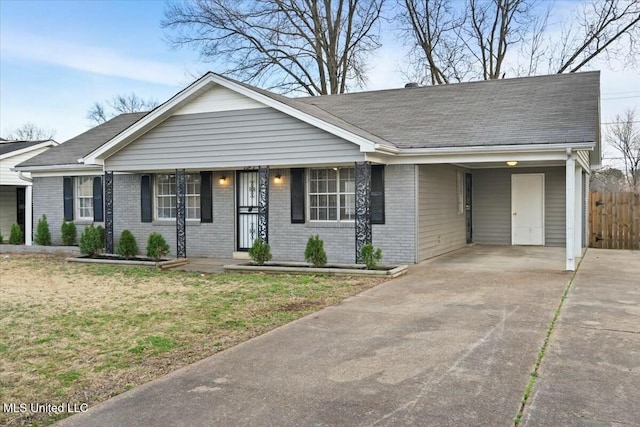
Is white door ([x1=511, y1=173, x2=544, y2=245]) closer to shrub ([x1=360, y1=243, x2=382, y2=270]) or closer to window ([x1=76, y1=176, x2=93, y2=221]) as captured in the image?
shrub ([x1=360, y1=243, x2=382, y2=270])

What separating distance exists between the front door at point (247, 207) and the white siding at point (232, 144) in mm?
988

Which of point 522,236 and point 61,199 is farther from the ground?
point 61,199

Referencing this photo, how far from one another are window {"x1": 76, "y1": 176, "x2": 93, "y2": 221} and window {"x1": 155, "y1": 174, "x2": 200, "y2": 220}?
8.37 ft

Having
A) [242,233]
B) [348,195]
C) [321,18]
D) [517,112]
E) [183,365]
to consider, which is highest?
[321,18]

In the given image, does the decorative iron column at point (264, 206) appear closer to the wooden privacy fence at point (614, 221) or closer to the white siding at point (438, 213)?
the white siding at point (438, 213)

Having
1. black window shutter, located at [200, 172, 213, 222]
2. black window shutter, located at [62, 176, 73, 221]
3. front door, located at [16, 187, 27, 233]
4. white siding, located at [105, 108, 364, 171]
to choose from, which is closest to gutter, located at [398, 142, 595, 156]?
white siding, located at [105, 108, 364, 171]

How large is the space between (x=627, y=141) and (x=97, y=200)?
86.0ft

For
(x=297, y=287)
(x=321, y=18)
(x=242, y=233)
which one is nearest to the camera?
(x=297, y=287)

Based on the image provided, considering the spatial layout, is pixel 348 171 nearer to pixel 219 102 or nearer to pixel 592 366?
pixel 219 102

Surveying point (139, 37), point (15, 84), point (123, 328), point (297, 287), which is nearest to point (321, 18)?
point (139, 37)

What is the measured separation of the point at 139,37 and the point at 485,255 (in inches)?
589

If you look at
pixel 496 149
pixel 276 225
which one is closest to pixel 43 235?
pixel 276 225

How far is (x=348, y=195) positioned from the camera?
40.6ft

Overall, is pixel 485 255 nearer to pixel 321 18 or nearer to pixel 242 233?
pixel 242 233
